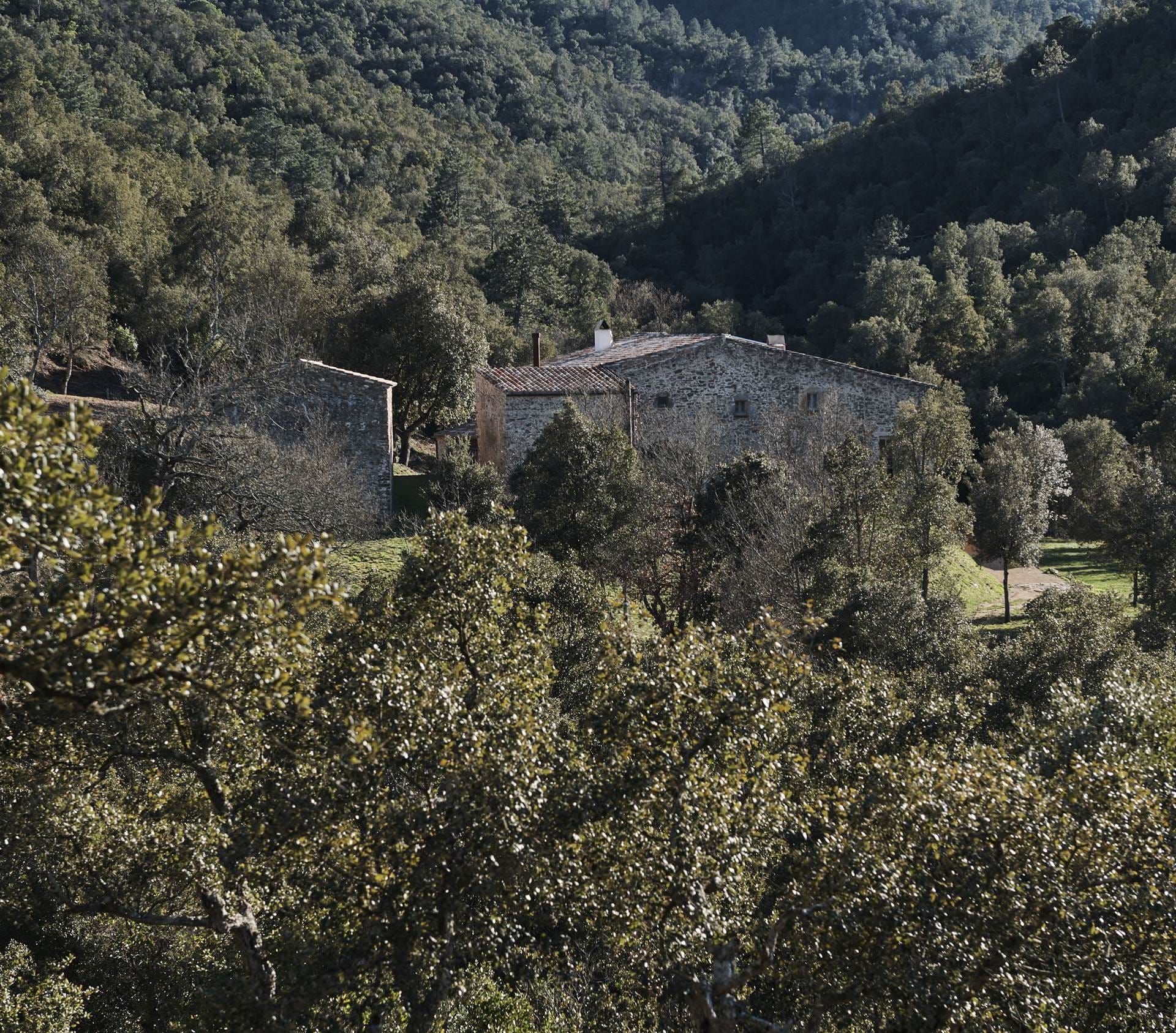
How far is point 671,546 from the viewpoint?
25.7 metres

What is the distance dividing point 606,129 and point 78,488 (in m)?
119

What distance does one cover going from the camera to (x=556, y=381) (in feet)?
103

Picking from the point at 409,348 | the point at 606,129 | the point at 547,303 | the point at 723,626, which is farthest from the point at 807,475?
the point at 606,129

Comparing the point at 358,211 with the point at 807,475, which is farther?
the point at 358,211

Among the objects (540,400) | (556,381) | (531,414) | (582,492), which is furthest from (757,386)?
(582,492)

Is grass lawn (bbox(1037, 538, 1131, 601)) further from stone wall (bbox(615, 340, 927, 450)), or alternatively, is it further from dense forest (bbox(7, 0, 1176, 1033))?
stone wall (bbox(615, 340, 927, 450))

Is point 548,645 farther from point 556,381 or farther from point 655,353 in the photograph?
point 655,353

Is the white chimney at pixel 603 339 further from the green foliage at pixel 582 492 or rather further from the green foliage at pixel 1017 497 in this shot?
the green foliage at pixel 582 492

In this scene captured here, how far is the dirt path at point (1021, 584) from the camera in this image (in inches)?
1182

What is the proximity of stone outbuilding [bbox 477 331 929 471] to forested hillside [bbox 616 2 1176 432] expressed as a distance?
67.6ft

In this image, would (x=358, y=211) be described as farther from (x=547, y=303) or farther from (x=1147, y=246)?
(x=1147, y=246)

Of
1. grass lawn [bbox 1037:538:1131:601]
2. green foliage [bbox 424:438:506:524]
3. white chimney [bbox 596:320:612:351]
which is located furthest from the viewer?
white chimney [bbox 596:320:612:351]

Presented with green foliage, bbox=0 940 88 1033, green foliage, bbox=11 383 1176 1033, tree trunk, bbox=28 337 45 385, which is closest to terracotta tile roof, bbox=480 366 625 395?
tree trunk, bbox=28 337 45 385

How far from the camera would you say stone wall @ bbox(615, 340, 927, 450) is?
33312mm
